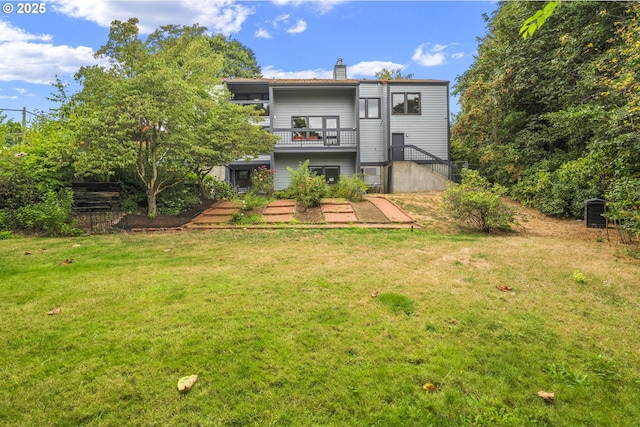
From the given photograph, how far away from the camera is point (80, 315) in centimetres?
314

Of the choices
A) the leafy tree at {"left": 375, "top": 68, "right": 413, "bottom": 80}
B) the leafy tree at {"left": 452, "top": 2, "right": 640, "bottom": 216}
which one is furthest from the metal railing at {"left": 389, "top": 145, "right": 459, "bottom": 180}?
the leafy tree at {"left": 375, "top": 68, "right": 413, "bottom": 80}

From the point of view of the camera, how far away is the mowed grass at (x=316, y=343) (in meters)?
1.92

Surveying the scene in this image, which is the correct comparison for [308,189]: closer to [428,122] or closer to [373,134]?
[373,134]

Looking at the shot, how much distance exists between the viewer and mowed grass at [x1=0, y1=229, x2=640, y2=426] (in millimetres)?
1921

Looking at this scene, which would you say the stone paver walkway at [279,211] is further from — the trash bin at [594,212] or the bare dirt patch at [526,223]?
the trash bin at [594,212]

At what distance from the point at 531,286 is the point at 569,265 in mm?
1715

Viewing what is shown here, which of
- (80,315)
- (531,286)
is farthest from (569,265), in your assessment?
(80,315)

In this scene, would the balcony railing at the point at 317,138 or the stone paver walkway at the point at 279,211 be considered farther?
the balcony railing at the point at 317,138

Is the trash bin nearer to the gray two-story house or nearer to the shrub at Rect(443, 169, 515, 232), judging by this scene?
the shrub at Rect(443, 169, 515, 232)

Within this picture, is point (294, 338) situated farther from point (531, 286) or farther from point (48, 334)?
point (531, 286)

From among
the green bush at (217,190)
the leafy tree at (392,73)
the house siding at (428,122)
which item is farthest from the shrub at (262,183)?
the leafy tree at (392,73)

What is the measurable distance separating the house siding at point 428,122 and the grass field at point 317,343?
47.3 feet

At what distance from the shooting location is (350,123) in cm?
A: 1934

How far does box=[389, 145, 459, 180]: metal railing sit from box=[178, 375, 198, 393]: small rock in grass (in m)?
16.7
